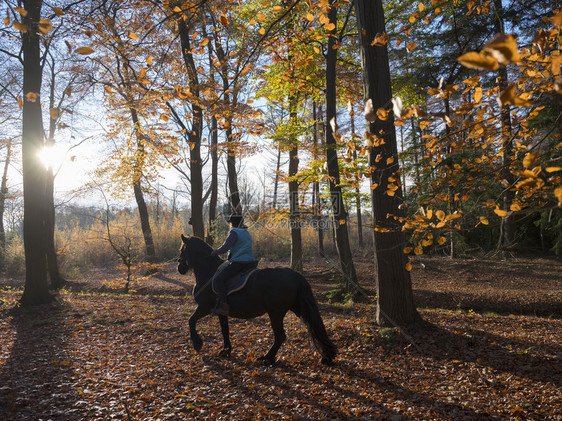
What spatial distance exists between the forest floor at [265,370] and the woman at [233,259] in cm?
103

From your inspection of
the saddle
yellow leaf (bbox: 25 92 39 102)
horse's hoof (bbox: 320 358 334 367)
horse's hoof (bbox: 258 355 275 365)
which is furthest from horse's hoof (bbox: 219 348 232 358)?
yellow leaf (bbox: 25 92 39 102)

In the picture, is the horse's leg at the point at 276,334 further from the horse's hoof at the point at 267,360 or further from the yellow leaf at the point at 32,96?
the yellow leaf at the point at 32,96

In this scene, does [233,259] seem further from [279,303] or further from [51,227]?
[51,227]

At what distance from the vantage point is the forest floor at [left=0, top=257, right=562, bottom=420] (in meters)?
4.14

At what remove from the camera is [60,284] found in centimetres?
1477

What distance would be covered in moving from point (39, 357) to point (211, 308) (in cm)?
298

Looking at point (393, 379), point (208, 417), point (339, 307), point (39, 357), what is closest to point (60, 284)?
point (39, 357)

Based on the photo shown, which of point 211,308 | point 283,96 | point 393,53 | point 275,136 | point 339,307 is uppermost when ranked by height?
point 393,53

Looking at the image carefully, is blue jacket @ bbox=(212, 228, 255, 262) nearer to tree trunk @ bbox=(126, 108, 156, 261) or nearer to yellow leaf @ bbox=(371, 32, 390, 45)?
yellow leaf @ bbox=(371, 32, 390, 45)

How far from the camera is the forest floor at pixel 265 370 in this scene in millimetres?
4145

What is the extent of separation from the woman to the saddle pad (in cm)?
6

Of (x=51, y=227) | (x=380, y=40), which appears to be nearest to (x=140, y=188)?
(x=51, y=227)

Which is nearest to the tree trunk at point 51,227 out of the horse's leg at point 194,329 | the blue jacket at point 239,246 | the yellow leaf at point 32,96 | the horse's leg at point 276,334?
the horse's leg at point 194,329

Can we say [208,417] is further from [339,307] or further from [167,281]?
[167,281]
